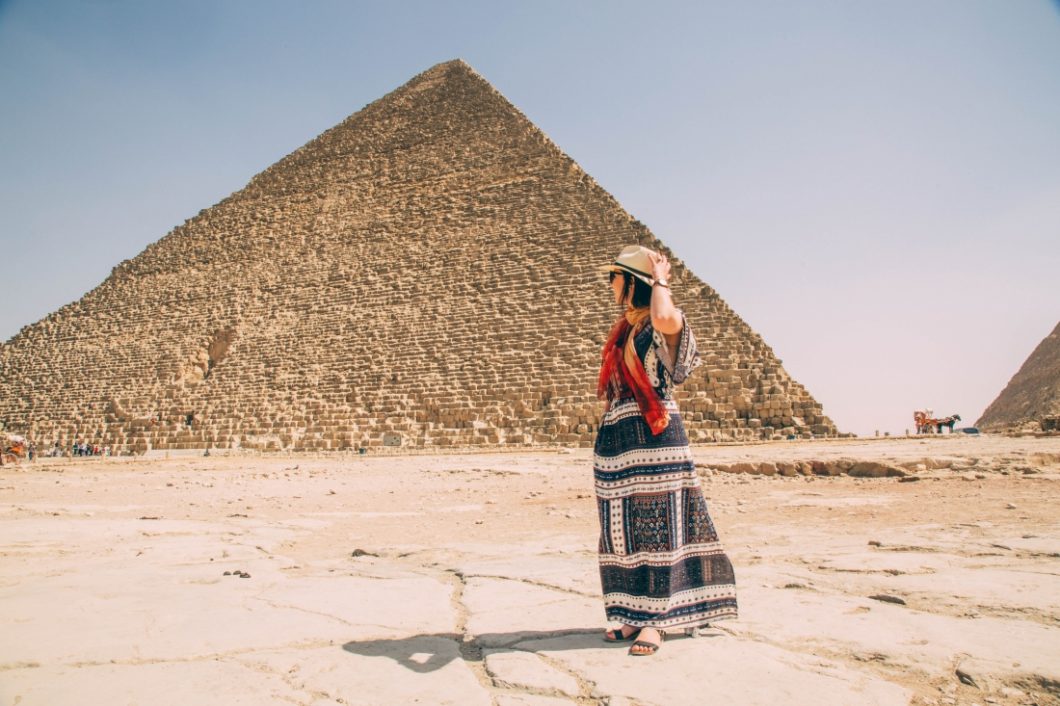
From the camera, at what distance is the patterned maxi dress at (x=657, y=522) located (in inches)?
77.5

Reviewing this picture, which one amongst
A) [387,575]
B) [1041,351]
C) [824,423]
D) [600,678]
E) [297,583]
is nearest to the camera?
[600,678]

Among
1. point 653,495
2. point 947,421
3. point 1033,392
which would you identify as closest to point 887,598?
point 653,495

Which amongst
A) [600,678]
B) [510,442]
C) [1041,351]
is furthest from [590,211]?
[600,678]

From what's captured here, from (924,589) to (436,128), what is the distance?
37.0 metres

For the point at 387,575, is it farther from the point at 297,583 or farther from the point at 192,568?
the point at 192,568

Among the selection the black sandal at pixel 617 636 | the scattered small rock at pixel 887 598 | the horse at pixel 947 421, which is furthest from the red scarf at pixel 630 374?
the horse at pixel 947 421

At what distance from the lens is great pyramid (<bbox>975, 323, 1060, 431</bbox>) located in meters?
26.9

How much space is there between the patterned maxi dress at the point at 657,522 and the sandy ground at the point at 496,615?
0.34 ft

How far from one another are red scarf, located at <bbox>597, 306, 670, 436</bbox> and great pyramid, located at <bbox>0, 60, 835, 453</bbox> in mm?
17244

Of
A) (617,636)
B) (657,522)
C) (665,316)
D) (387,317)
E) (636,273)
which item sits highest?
(387,317)

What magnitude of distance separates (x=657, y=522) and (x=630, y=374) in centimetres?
41

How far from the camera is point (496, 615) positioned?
2.05 m

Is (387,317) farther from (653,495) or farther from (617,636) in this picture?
(617,636)

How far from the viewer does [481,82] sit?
124 feet
